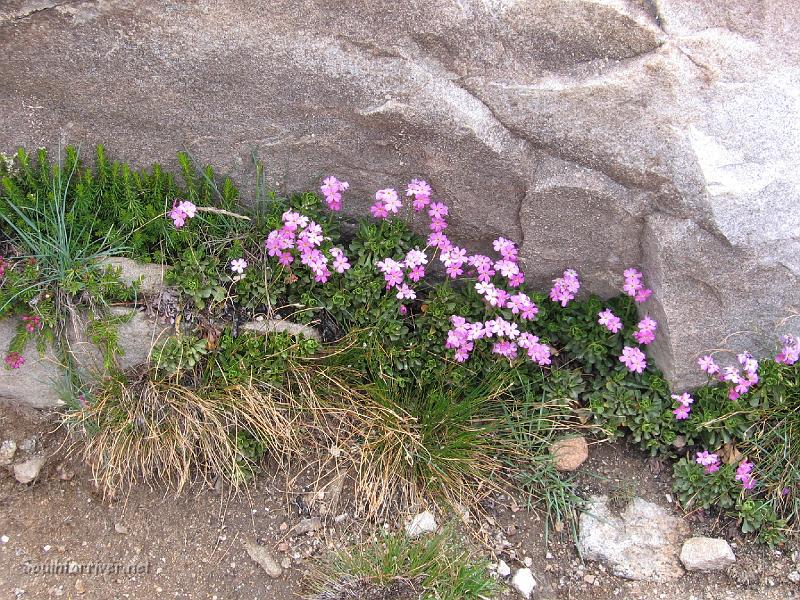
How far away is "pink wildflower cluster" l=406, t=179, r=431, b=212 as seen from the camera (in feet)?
12.7

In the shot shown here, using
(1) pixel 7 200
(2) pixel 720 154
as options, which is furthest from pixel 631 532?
(1) pixel 7 200

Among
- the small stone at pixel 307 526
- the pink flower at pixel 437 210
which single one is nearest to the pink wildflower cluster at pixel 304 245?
the pink flower at pixel 437 210

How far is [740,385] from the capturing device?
374cm

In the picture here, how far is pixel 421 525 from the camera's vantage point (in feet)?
12.2

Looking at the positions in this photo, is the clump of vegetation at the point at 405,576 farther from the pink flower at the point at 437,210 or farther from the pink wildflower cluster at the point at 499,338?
the pink flower at the point at 437,210

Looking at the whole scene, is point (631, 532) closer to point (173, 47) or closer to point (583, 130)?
point (583, 130)

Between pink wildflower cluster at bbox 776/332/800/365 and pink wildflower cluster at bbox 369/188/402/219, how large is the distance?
1.98m

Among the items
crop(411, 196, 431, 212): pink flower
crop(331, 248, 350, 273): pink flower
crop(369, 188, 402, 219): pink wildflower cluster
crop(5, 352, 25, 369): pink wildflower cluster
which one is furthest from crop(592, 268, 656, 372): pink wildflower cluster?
crop(5, 352, 25, 369): pink wildflower cluster

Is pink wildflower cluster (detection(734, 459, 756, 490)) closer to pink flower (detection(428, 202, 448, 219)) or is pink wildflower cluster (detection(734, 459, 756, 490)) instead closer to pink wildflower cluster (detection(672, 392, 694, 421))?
pink wildflower cluster (detection(672, 392, 694, 421))

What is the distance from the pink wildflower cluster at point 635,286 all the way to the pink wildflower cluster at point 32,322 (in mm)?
2853

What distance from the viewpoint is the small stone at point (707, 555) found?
12.1ft

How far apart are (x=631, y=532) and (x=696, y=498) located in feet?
1.22

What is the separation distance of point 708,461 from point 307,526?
1.95 m

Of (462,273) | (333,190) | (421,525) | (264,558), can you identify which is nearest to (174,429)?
(264,558)
